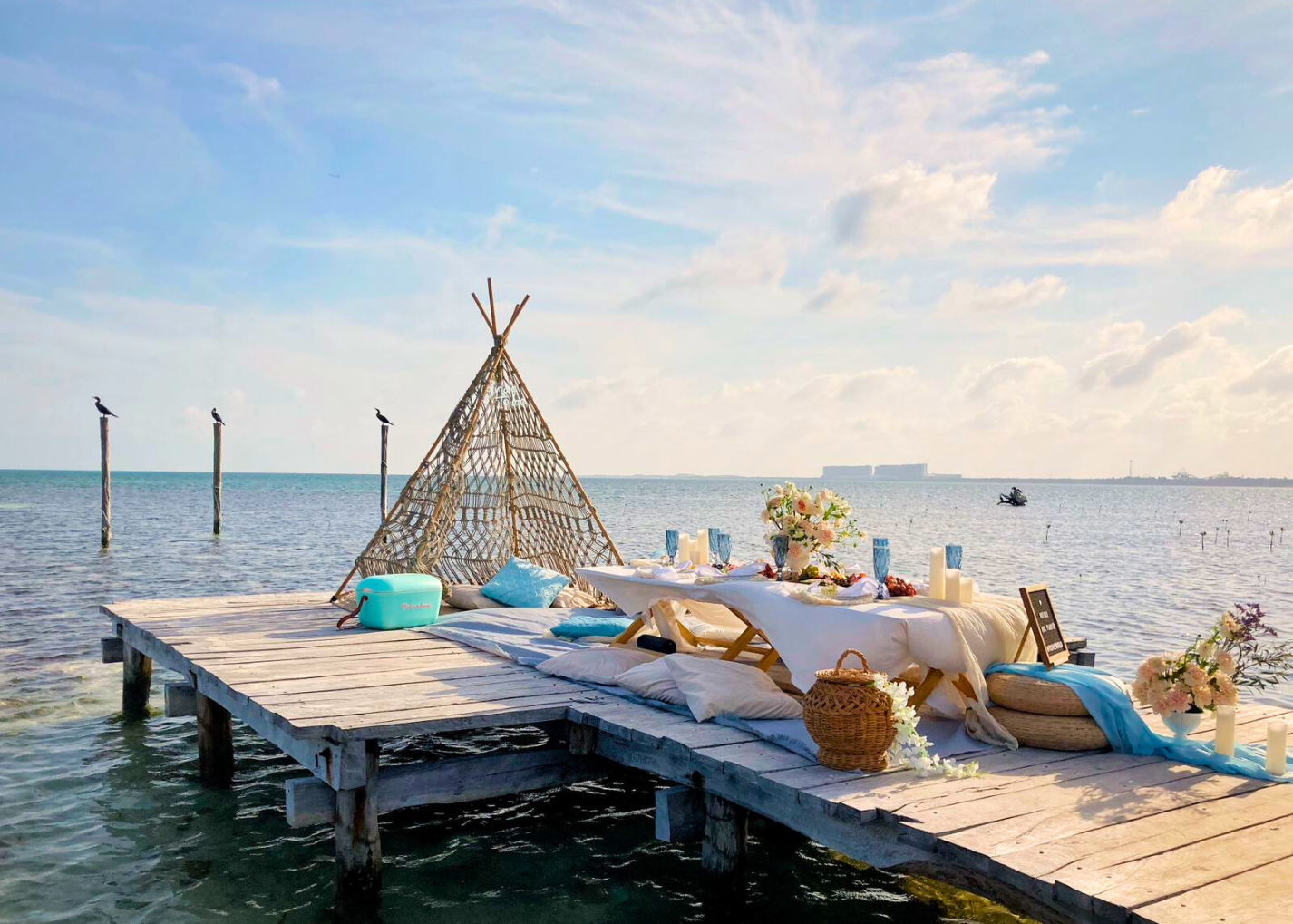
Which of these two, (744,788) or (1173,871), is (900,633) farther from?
(1173,871)

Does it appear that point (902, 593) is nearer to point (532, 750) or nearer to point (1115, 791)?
point (1115, 791)

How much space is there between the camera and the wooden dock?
281cm

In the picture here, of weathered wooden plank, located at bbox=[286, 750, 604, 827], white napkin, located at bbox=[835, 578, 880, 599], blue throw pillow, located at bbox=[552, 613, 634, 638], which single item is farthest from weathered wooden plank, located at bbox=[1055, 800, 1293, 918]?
blue throw pillow, located at bbox=[552, 613, 634, 638]

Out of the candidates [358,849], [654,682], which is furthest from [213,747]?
[654,682]

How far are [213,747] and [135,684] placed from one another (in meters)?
1.91

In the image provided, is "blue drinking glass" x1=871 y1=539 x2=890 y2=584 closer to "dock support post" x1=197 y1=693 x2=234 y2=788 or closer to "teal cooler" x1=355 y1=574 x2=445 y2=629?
"teal cooler" x1=355 y1=574 x2=445 y2=629

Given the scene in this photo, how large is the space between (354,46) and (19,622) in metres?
7.17

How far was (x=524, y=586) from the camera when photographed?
7.95 m

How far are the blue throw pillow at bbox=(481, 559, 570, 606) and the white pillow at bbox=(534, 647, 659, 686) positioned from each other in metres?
2.47

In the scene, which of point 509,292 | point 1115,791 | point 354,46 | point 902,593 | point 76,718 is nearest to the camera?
point 1115,791

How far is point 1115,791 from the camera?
3559 mm

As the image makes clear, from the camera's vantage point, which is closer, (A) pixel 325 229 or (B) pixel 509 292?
(B) pixel 509 292

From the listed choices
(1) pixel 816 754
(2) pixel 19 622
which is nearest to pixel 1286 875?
(1) pixel 816 754

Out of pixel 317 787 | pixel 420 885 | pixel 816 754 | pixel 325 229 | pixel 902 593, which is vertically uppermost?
pixel 325 229
